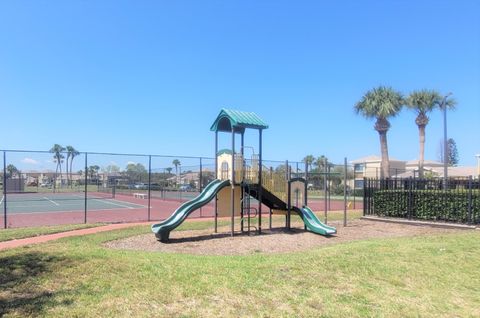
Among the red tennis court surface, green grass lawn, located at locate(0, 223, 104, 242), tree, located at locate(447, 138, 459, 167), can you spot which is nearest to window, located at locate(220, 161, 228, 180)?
green grass lawn, located at locate(0, 223, 104, 242)

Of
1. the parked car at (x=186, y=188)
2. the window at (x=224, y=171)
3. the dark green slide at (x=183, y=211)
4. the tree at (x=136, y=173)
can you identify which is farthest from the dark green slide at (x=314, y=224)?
the parked car at (x=186, y=188)

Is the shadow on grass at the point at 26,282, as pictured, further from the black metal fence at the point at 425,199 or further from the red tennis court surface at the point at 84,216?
the black metal fence at the point at 425,199

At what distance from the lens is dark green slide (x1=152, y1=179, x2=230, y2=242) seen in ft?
38.1

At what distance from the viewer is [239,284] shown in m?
6.17

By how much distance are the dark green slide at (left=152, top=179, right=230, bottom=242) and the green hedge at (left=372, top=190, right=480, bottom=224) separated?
26.8 ft

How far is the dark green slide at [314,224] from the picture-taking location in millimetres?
12999

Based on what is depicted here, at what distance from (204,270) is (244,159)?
6.77 meters

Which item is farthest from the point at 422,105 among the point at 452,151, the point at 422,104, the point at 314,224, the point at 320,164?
the point at 452,151

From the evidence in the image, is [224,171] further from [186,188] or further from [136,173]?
[186,188]

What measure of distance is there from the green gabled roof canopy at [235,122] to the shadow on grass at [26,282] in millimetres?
6898

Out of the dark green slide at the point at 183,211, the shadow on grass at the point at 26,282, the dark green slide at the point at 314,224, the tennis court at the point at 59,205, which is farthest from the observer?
the tennis court at the point at 59,205

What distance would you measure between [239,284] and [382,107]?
34.3 m

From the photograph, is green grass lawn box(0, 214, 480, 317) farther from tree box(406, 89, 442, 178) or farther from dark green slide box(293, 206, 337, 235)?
tree box(406, 89, 442, 178)

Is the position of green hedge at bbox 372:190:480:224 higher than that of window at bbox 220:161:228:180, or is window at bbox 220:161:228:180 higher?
window at bbox 220:161:228:180
